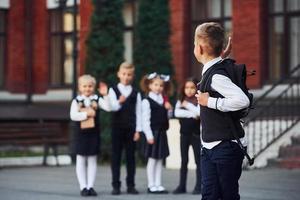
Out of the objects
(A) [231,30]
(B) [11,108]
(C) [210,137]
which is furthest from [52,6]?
(C) [210,137]

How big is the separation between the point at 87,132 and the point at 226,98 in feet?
18.3

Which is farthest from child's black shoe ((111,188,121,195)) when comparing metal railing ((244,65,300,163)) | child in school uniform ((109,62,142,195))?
metal railing ((244,65,300,163))

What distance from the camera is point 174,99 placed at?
18.6m

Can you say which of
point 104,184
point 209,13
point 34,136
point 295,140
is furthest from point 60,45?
point 104,184

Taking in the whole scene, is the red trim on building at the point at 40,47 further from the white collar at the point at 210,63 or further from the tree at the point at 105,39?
the white collar at the point at 210,63

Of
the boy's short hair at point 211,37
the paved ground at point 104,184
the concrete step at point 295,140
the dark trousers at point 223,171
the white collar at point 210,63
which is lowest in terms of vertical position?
the paved ground at point 104,184

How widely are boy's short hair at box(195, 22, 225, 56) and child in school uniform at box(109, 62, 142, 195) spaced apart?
17.4ft

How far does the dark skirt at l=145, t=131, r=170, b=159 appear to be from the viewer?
460 inches

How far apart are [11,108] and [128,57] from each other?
15.1ft

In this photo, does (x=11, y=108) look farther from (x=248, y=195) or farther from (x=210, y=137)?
(x=210, y=137)

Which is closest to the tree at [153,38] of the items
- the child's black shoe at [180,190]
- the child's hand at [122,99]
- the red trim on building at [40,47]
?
the red trim on building at [40,47]

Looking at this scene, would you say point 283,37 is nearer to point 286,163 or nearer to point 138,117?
point 286,163

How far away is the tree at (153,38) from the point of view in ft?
62.8

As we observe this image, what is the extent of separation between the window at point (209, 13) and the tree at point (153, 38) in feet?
6.12
